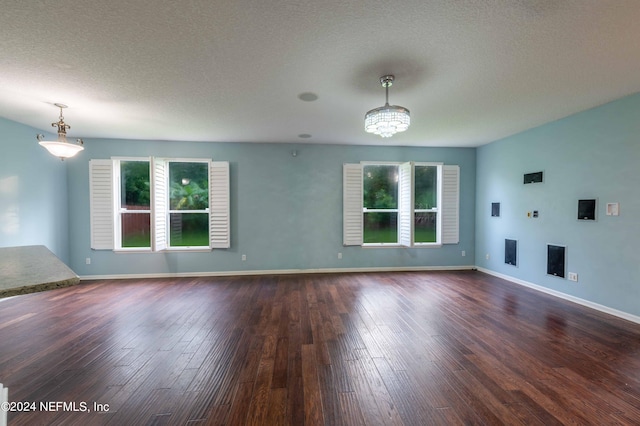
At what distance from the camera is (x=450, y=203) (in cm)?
529

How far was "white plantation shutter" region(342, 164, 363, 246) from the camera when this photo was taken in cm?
511

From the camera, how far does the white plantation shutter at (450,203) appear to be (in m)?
5.28

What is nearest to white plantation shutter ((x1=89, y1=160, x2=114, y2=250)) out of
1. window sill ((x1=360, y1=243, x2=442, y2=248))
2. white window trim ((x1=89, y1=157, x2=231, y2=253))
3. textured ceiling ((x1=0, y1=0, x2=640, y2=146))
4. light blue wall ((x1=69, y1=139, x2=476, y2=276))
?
white window trim ((x1=89, y1=157, x2=231, y2=253))

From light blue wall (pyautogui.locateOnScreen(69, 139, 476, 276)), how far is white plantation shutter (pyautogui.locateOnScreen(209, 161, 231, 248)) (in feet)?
0.42

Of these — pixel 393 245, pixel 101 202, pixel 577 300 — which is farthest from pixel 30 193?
pixel 577 300

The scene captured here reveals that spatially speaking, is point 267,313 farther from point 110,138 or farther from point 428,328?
point 110,138

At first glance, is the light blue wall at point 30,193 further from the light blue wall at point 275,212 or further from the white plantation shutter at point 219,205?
the white plantation shutter at point 219,205

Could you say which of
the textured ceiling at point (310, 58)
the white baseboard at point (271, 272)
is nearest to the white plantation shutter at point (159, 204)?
the white baseboard at point (271, 272)

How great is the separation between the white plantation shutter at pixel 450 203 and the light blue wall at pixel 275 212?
65 centimetres

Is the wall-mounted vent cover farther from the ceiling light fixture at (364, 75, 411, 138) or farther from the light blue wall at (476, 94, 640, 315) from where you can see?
the ceiling light fixture at (364, 75, 411, 138)

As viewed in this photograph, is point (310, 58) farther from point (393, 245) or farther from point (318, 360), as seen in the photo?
point (393, 245)

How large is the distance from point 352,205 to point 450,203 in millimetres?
2045

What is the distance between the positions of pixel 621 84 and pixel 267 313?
181 inches

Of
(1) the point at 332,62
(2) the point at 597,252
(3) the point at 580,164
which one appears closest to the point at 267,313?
(1) the point at 332,62
